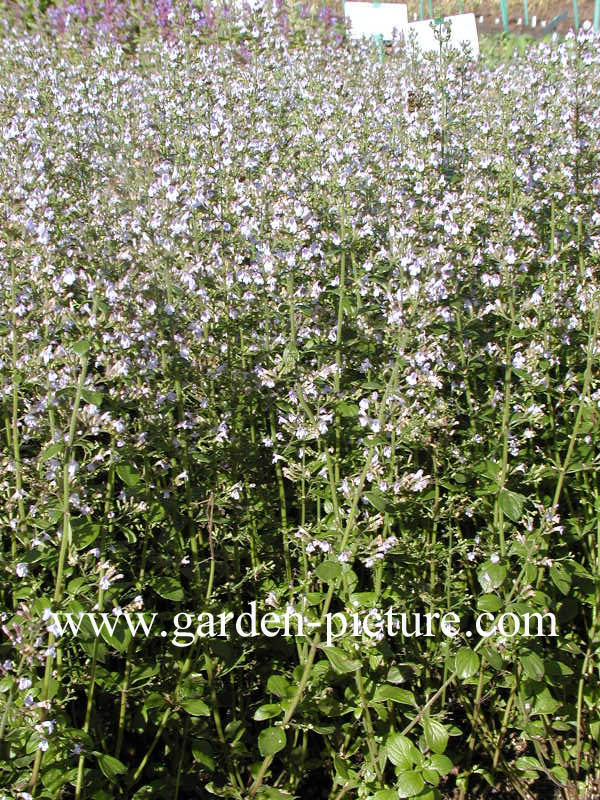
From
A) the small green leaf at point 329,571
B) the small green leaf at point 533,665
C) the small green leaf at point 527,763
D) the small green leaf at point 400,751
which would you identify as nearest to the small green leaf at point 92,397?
the small green leaf at point 329,571

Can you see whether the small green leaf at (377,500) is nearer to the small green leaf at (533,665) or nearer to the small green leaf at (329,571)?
the small green leaf at (329,571)

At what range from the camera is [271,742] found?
2.00m

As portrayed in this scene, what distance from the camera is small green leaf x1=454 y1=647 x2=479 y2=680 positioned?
212 cm

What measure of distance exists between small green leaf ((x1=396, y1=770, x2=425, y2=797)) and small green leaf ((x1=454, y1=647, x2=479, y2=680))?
0.31 meters

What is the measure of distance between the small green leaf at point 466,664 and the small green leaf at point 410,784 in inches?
12.3

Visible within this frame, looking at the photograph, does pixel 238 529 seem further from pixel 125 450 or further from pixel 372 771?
pixel 372 771

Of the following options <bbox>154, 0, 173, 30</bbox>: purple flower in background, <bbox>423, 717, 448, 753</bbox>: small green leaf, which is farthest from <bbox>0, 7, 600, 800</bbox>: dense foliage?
<bbox>154, 0, 173, 30</bbox>: purple flower in background

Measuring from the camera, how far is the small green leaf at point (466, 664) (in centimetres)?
212

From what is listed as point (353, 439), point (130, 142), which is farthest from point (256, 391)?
point (130, 142)

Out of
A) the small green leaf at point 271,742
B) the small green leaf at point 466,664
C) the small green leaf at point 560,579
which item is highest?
the small green leaf at point 560,579

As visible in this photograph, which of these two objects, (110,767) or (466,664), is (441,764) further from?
(110,767)

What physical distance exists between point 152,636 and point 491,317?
2.05 meters

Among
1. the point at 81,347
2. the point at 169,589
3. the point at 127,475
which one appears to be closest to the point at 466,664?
the point at 169,589

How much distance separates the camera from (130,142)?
3.98 meters
